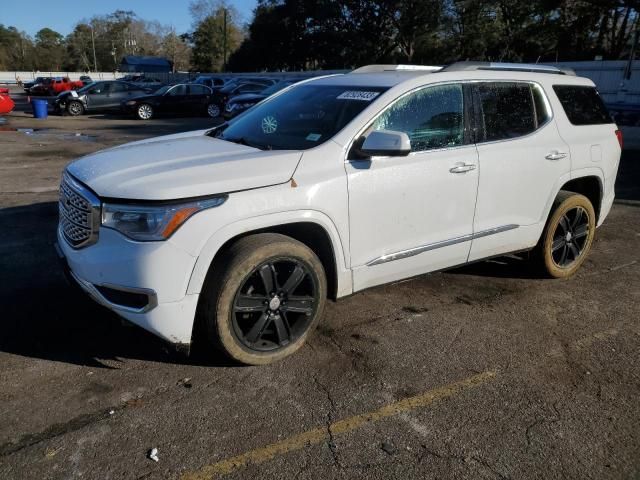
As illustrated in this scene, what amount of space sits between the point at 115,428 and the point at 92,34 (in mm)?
126504

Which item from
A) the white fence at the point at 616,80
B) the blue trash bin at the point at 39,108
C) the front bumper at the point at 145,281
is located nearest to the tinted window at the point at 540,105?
the front bumper at the point at 145,281

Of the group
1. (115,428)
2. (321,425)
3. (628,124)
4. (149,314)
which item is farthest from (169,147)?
(628,124)

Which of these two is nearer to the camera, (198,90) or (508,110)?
(508,110)

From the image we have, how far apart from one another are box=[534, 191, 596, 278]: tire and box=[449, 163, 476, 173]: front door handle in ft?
4.15

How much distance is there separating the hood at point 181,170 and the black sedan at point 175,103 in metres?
20.4

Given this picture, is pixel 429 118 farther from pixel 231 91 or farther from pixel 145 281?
pixel 231 91

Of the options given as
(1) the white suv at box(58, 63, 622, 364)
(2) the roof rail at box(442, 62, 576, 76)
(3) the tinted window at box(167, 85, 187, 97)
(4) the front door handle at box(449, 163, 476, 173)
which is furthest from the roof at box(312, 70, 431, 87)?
(3) the tinted window at box(167, 85, 187, 97)

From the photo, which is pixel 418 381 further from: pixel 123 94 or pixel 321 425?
pixel 123 94

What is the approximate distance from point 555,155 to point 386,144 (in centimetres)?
199

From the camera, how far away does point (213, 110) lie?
24703 mm

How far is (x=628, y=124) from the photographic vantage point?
54.1 ft

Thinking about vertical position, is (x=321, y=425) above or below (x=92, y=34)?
below

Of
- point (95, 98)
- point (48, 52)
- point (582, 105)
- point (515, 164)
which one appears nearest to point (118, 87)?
point (95, 98)

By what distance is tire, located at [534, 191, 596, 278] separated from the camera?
4809 mm
